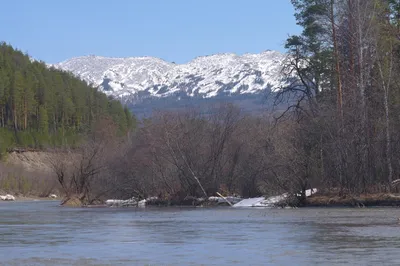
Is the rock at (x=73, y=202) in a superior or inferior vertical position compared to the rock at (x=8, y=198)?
superior

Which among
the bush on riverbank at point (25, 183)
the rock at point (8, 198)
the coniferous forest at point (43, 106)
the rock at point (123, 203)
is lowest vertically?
the rock at point (8, 198)

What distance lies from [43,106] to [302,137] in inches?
4531

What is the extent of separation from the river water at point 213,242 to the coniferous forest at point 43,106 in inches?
4377

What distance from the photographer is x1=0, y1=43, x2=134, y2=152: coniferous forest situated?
151m

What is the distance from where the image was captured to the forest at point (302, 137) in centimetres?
5047

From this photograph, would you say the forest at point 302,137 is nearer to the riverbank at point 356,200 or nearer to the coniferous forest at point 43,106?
the riverbank at point 356,200

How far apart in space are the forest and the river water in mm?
14986

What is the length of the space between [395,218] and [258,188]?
87.7 ft

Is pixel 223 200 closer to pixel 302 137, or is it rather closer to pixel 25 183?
pixel 302 137

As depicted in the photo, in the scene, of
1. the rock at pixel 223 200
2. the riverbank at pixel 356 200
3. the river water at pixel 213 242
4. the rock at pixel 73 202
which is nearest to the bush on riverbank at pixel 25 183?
the rock at pixel 73 202

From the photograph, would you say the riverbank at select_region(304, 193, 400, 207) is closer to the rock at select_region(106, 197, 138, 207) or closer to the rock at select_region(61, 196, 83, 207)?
the rock at select_region(106, 197, 138, 207)

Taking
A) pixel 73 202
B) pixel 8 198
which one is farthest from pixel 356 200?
pixel 8 198

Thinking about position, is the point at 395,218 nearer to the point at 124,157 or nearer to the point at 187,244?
the point at 187,244

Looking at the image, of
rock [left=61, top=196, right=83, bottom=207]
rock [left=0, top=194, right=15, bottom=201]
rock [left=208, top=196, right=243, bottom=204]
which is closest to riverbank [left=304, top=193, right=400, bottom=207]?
rock [left=208, top=196, right=243, bottom=204]
